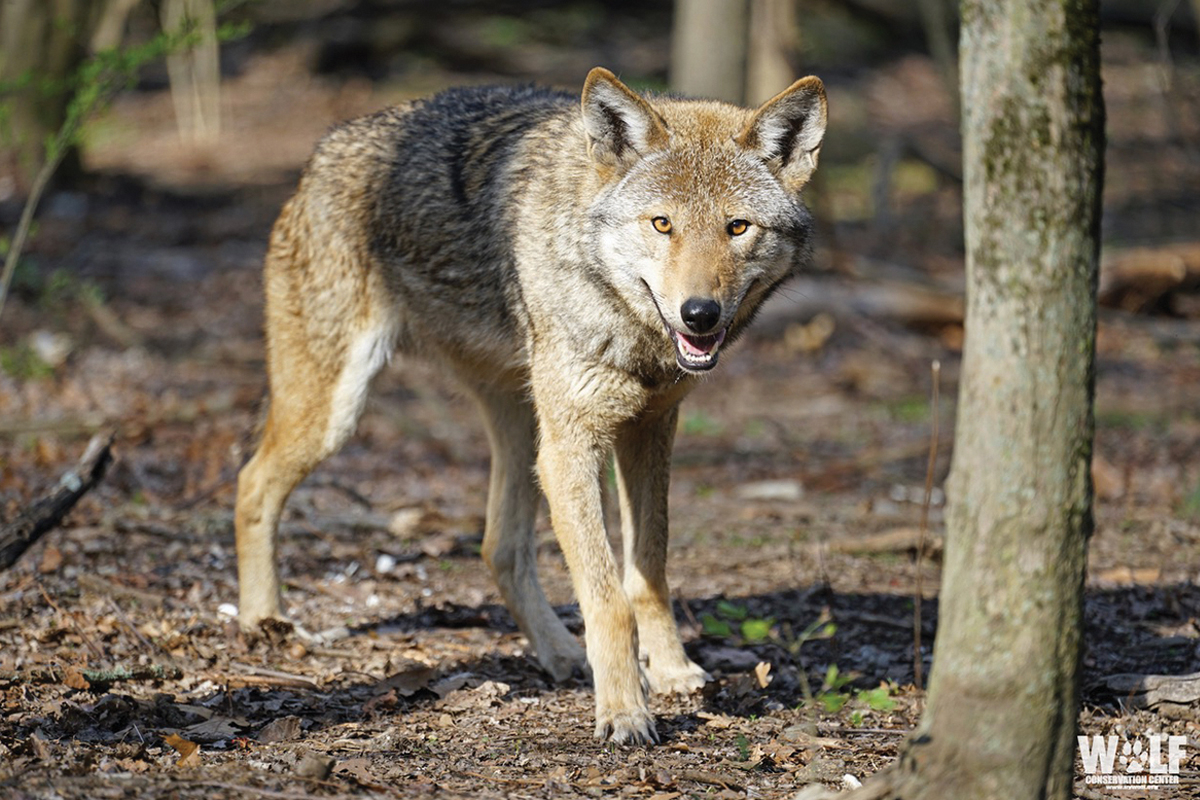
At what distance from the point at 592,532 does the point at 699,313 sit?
1.13 m

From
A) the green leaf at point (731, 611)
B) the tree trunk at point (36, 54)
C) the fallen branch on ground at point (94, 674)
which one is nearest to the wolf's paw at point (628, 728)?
the green leaf at point (731, 611)

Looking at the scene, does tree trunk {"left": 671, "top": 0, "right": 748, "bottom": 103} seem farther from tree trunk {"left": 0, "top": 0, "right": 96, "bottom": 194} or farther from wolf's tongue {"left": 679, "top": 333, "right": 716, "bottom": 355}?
wolf's tongue {"left": 679, "top": 333, "right": 716, "bottom": 355}

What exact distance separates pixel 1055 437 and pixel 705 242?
2.11m

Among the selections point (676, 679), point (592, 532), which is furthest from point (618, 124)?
point (676, 679)

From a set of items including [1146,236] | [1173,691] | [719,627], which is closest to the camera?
[1173,691]

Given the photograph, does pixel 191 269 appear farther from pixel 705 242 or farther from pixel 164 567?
pixel 705 242

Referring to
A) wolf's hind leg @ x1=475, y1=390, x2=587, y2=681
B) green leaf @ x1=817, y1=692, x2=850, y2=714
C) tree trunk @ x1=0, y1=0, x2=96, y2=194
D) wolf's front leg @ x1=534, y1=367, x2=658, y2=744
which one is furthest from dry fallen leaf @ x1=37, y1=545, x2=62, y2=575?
tree trunk @ x1=0, y1=0, x2=96, y2=194

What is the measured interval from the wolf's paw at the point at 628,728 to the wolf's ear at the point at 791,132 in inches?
95.4

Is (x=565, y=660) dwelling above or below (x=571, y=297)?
below

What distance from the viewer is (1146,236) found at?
1648 centimetres

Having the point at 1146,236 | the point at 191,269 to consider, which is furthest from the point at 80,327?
the point at 1146,236

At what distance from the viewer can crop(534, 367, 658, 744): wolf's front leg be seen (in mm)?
4699

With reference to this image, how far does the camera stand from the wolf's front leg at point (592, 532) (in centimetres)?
470

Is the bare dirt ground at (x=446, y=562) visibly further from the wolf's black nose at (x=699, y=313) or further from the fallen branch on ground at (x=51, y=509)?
the wolf's black nose at (x=699, y=313)
